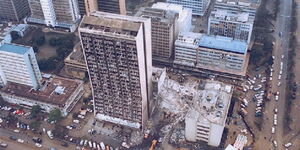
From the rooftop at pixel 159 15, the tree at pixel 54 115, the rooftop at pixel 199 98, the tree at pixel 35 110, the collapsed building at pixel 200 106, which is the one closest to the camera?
the collapsed building at pixel 200 106

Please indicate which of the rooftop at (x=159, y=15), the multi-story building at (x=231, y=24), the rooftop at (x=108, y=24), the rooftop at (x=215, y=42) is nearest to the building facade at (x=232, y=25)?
the multi-story building at (x=231, y=24)

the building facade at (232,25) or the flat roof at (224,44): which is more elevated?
the building facade at (232,25)

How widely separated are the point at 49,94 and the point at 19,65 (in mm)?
19599

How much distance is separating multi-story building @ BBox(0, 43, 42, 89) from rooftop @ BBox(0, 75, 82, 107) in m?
3.01

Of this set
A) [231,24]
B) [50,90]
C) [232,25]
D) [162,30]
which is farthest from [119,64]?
[232,25]

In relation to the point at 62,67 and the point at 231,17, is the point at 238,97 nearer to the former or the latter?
the point at 231,17

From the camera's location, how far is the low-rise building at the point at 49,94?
164 metres

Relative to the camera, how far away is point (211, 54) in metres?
179

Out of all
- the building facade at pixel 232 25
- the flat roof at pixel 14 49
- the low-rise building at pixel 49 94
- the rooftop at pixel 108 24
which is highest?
the building facade at pixel 232 25

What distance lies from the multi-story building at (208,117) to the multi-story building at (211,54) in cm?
2653

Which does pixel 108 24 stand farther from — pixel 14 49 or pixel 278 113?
pixel 278 113

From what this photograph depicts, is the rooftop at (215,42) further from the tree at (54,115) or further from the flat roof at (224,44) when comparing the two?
the tree at (54,115)

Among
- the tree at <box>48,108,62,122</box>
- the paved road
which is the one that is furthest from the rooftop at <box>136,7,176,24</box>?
the paved road

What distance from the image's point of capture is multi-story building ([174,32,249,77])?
576 ft
